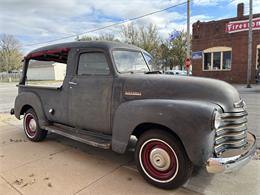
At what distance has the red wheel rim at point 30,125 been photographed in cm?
508

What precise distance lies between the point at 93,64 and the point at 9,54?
2238 inches

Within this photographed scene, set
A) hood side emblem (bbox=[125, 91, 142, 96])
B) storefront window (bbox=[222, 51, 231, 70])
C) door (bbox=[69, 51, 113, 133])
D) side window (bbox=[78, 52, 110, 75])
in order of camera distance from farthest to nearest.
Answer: storefront window (bbox=[222, 51, 231, 70]) < side window (bbox=[78, 52, 110, 75]) < door (bbox=[69, 51, 113, 133]) < hood side emblem (bbox=[125, 91, 142, 96])

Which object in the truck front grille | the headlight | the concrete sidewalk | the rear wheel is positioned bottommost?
the concrete sidewalk

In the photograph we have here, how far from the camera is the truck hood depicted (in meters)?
Answer: 2.89

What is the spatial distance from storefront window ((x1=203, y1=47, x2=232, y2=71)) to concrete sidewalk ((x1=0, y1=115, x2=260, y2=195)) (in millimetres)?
18263

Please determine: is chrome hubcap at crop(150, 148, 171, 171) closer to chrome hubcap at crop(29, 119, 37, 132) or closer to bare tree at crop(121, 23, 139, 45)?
chrome hubcap at crop(29, 119, 37, 132)

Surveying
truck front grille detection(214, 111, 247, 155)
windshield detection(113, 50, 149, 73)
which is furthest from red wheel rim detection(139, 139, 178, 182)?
windshield detection(113, 50, 149, 73)

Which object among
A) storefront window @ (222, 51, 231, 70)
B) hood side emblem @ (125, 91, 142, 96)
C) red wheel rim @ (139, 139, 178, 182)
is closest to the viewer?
red wheel rim @ (139, 139, 178, 182)

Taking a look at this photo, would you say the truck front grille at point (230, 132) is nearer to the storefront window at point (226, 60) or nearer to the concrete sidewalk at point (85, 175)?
the concrete sidewalk at point (85, 175)

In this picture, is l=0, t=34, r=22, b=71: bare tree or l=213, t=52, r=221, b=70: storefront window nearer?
l=213, t=52, r=221, b=70: storefront window

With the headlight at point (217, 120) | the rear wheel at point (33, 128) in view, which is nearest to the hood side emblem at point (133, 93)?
the headlight at point (217, 120)

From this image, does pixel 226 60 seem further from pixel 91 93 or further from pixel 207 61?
pixel 91 93

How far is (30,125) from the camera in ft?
17.0

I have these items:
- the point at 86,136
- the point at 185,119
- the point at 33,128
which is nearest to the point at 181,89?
the point at 185,119
